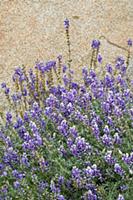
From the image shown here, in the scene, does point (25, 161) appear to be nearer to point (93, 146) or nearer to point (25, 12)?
point (93, 146)

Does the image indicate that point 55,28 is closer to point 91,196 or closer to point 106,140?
point 106,140

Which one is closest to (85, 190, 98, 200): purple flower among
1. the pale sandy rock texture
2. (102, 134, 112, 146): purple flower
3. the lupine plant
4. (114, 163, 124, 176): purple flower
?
the lupine plant

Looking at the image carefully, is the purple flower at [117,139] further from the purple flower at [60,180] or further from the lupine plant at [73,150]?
the purple flower at [60,180]

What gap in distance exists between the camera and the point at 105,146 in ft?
10.4

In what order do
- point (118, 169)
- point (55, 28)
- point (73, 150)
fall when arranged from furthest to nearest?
point (55, 28), point (73, 150), point (118, 169)

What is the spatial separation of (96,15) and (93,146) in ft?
12.0

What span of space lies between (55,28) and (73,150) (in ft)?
12.3

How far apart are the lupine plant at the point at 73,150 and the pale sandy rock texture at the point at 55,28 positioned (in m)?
2.27

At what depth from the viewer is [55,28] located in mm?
6645

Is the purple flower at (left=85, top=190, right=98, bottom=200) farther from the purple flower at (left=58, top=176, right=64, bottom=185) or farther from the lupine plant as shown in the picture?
the purple flower at (left=58, top=176, right=64, bottom=185)

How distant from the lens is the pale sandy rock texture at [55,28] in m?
6.25

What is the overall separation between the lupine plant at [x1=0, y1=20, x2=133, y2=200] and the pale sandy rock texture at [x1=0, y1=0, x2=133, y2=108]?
2.27m

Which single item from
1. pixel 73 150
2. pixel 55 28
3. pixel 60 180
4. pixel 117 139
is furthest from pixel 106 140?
pixel 55 28

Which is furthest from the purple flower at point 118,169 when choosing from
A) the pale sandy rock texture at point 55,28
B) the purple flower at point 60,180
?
the pale sandy rock texture at point 55,28
